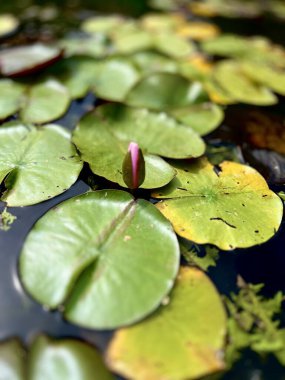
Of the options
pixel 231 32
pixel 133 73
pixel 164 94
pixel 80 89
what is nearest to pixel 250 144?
pixel 164 94

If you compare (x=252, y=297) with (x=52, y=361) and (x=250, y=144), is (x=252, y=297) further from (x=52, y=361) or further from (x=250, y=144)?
A: (x=250, y=144)

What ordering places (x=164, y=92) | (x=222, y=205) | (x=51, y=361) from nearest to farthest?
1. (x=51, y=361)
2. (x=222, y=205)
3. (x=164, y=92)

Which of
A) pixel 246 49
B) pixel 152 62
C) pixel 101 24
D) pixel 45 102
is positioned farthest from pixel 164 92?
pixel 101 24

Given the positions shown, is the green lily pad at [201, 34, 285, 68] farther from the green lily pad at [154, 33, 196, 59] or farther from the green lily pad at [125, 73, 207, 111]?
the green lily pad at [125, 73, 207, 111]

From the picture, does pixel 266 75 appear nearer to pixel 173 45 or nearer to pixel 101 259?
pixel 173 45

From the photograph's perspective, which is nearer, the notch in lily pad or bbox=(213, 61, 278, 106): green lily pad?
the notch in lily pad

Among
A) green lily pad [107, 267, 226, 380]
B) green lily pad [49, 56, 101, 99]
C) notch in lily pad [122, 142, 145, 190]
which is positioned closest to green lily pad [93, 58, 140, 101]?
green lily pad [49, 56, 101, 99]

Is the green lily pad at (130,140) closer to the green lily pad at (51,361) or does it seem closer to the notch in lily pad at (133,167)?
the notch in lily pad at (133,167)
